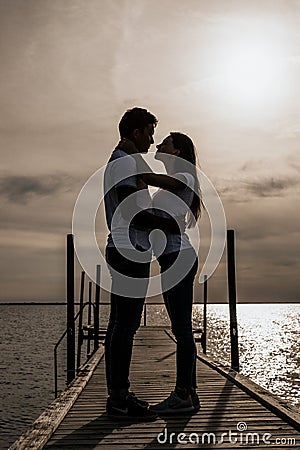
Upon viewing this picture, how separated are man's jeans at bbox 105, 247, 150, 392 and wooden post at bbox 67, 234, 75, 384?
25.0 feet

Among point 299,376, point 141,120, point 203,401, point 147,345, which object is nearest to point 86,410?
point 203,401

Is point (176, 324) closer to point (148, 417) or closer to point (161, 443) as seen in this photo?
point (148, 417)

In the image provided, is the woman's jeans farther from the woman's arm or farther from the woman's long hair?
the woman's arm

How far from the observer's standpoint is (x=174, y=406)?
216 inches

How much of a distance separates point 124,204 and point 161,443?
1.67 meters

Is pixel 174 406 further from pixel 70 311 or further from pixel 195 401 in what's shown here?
pixel 70 311

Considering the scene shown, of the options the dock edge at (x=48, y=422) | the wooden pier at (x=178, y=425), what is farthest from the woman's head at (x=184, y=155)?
the dock edge at (x=48, y=422)

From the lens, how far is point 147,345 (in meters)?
15.2

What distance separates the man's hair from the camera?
5.25 m

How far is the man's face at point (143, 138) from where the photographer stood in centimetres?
527

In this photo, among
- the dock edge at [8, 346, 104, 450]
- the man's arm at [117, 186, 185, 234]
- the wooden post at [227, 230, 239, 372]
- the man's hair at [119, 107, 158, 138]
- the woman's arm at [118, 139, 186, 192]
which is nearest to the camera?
the dock edge at [8, 346, 104, 450]

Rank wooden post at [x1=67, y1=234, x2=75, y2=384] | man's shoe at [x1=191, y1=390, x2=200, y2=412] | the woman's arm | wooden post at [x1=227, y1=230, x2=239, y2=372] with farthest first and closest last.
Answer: wooden post at [x1=67, y1=234, x2=75, y2=384], wooden post at [x1=227, y1=230, x2=239, y2=372], man's shoe at [x1=191, y1=390, x2=200, y2=412], the woman's arm

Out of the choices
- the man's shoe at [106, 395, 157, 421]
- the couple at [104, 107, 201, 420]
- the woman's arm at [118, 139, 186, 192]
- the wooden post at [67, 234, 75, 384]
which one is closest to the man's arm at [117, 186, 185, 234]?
the couple at [104, 107, 201, 420]

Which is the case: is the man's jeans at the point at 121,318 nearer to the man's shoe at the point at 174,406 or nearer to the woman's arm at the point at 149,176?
the man's shoe at the point at 174,406
